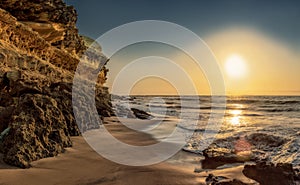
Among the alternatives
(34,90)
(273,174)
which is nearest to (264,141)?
(273,174)

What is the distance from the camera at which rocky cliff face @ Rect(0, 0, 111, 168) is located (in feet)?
12.3

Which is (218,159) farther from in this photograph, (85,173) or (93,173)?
(85,173)

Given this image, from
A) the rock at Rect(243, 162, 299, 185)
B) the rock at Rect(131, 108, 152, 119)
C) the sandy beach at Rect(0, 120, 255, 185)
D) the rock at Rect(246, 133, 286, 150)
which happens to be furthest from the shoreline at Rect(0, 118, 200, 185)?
the rock at Rect(131, 108, 152, 119)

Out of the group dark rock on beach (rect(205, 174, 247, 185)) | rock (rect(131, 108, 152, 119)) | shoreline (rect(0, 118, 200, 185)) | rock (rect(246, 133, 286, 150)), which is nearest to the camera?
shoreline (rect(0, 118, 200, 185))

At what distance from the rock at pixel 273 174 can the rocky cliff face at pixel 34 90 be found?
139 inches

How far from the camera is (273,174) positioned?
3.62 metres

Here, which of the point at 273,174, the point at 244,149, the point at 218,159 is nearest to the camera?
the point at 273,174

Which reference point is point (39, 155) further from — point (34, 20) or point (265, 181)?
point (34, 20)

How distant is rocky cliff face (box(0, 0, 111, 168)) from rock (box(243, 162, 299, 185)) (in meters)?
3.54

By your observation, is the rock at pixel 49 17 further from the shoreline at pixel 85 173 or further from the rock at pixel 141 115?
the shoreline at pixel 85 173

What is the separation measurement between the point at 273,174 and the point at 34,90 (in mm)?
5497

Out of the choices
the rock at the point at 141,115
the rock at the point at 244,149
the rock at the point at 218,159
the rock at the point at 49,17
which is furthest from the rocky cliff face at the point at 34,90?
the rock at the point at 141,115

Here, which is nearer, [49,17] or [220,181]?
[220,181]

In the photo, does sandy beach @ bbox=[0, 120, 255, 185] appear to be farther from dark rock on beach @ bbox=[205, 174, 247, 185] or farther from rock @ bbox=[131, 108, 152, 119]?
rock @ bbox=[131, 108, 152, 119]
